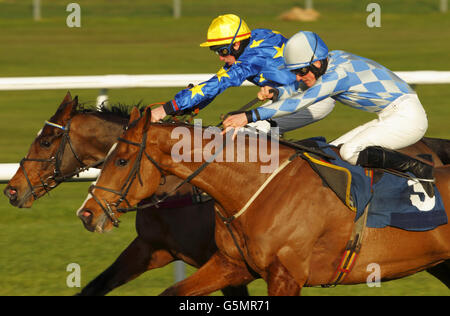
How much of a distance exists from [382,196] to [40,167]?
2027 mm

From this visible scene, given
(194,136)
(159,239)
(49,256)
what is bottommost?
(49,256)

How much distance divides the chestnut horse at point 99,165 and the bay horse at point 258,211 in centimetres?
55

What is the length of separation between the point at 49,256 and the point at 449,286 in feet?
9.01

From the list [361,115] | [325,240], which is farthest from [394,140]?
[361,115]

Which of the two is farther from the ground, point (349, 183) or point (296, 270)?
point (349, 183)

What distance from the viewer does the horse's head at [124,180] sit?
441 centimetres

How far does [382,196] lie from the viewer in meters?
4.70

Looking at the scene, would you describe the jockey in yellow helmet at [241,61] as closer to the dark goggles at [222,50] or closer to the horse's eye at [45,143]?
the dark goggles at [222,50]

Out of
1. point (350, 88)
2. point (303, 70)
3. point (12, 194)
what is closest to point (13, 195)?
point (12, 194)

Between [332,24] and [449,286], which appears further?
[332,24]

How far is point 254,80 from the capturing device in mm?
5941

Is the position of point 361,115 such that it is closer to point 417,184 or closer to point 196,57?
point 196,57
